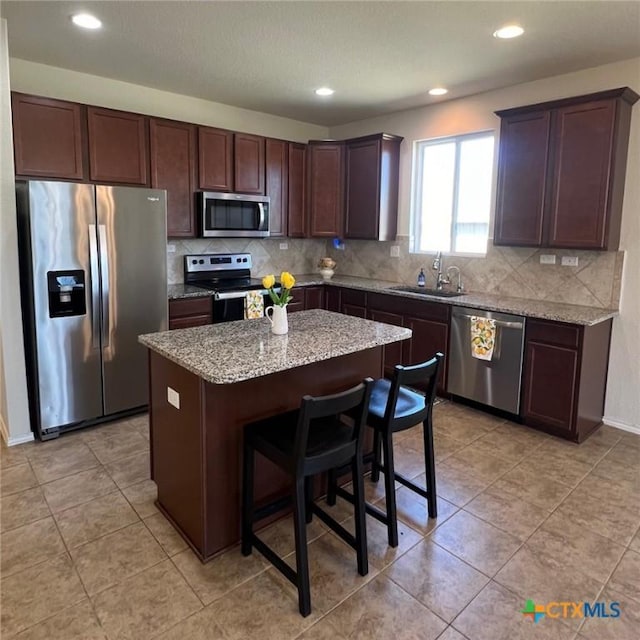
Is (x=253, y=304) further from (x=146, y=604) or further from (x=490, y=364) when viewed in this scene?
(x=146, y=604)

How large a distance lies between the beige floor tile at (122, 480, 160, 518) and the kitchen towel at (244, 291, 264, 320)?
6.10 feet

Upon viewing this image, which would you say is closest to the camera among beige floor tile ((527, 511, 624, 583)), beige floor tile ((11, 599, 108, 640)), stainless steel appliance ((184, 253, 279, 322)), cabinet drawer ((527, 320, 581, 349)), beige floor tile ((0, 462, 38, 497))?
beige floor tile ((11, 599, 108, 640))

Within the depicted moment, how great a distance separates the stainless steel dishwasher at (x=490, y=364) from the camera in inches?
140

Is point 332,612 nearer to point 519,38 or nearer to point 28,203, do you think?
point 28,203

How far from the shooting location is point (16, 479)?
109 inches

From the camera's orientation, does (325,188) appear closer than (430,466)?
No

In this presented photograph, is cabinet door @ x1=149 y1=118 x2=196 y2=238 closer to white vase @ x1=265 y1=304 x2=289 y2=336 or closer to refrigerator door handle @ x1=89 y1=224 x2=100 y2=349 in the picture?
refrigerator door handle @ x1=89 y1=224 x2=100 y2=349

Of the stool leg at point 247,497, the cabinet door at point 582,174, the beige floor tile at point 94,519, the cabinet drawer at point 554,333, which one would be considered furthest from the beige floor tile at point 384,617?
the cabinet door at point 582,174

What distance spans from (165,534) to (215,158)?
328 centimetres

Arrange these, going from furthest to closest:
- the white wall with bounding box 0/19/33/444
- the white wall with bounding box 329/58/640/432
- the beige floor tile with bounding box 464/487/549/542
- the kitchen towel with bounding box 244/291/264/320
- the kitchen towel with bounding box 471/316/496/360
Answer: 1. the kitchen towel with bounding box 244/291/264/320
2. the kitchen towel with bounding box 471/316/496/360
3. the white wall with bounding box 329/58/640/432
4. the white wall with bounding box 0/19/33/444
5. the beige floor tile with bounding box 464/487/549/542

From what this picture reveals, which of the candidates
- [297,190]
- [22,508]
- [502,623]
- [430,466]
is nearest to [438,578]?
[502,623]

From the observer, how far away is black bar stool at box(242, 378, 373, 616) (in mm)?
1795

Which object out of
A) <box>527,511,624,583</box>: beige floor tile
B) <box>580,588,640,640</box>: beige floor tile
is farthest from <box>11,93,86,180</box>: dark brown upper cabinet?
<box>580,588,640,640</box>: beige floor tile

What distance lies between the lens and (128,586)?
1.96 m
